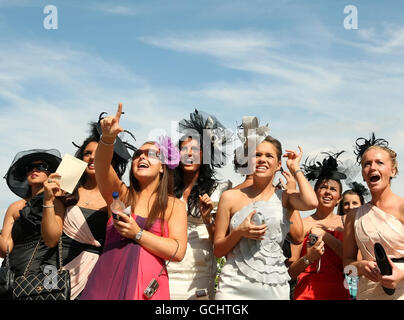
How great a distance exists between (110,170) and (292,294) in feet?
8.37

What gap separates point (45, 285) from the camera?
5.09 metres

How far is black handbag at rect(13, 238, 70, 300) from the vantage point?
5.05m

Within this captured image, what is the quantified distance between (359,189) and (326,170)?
0.80m

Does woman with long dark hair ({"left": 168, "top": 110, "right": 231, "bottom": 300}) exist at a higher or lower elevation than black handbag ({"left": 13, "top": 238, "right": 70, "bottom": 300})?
higher

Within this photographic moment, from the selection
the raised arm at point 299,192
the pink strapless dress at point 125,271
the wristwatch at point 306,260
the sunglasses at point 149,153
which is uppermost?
the sunglasses at point 149,153

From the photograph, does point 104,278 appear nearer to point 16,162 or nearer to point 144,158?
point 144,158

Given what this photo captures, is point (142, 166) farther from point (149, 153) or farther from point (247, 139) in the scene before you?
point (247, 139)

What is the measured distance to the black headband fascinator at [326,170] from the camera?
6.37 metres

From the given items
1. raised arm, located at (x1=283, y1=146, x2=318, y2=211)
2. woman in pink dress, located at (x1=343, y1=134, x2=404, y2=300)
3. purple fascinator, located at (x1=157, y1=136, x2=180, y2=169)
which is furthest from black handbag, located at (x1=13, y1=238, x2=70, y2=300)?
woman in pink dress, located at (x1=343, y1=134, x2=404, y2=300)

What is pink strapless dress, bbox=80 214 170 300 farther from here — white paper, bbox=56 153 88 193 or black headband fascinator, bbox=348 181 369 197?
black headband fascinator, bbox=348 181 369 197

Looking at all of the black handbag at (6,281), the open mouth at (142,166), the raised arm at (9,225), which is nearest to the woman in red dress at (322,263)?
the open mouth at (142,166)

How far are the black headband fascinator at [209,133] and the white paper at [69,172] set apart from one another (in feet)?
3.78

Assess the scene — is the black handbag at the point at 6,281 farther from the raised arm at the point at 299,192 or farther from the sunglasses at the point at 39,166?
the raised arm at the point at 299,192

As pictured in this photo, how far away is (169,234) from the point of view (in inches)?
174
